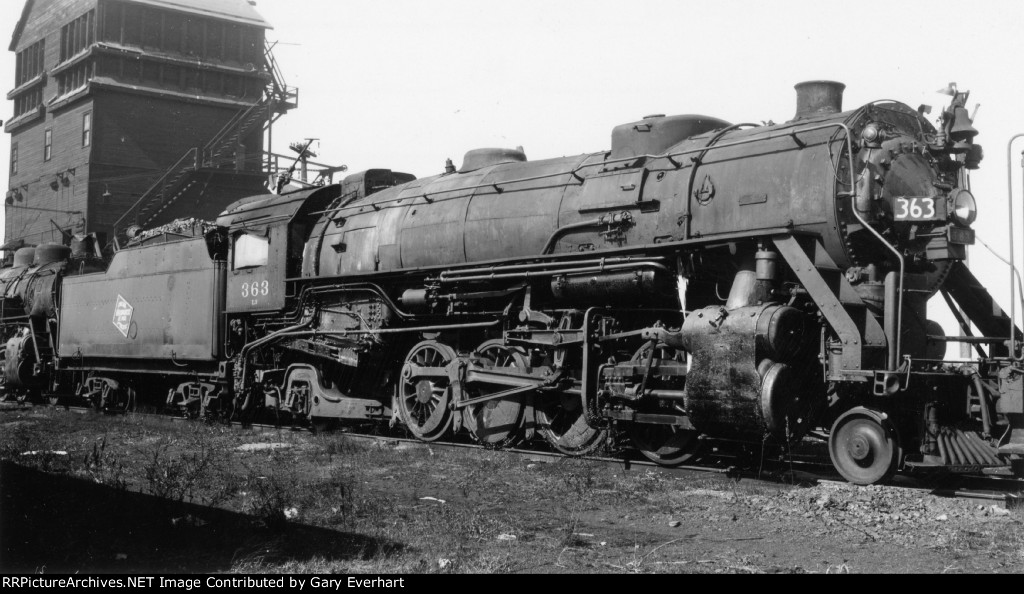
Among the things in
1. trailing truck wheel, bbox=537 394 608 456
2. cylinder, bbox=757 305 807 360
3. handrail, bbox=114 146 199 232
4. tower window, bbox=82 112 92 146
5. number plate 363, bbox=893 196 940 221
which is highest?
tower window, bbox=82 112 92 146

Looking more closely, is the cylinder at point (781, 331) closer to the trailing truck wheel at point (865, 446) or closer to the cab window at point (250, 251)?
the trailing truck wheel at point (865, 446)

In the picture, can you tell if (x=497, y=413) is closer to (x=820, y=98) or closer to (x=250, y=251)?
(x=820, y=98)

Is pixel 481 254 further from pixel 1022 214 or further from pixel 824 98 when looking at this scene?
pixel 1022 214

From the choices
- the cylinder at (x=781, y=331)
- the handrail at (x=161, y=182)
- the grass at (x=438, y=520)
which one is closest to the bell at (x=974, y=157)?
the cylinder at (x=781, y=331)

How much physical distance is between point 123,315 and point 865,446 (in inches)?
507

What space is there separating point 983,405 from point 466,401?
5295 millimetres

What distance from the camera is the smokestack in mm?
→ 8867

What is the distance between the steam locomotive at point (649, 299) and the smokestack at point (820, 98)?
0.03m

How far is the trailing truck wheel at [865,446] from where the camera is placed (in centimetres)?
737

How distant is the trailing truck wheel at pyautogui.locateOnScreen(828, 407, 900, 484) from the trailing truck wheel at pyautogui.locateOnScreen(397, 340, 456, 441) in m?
4.66

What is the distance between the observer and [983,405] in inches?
299

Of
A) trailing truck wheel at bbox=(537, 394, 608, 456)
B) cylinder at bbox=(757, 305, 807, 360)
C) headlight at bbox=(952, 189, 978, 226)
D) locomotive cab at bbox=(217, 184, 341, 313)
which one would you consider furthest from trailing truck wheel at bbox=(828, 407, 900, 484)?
locomotive cab at bbox=(217, 184, 341, 313)

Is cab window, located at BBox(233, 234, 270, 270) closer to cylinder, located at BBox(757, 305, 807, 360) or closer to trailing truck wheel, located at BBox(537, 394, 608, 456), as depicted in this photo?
trailing truck wheel, located at BBox(537, 394, 608, 456)
